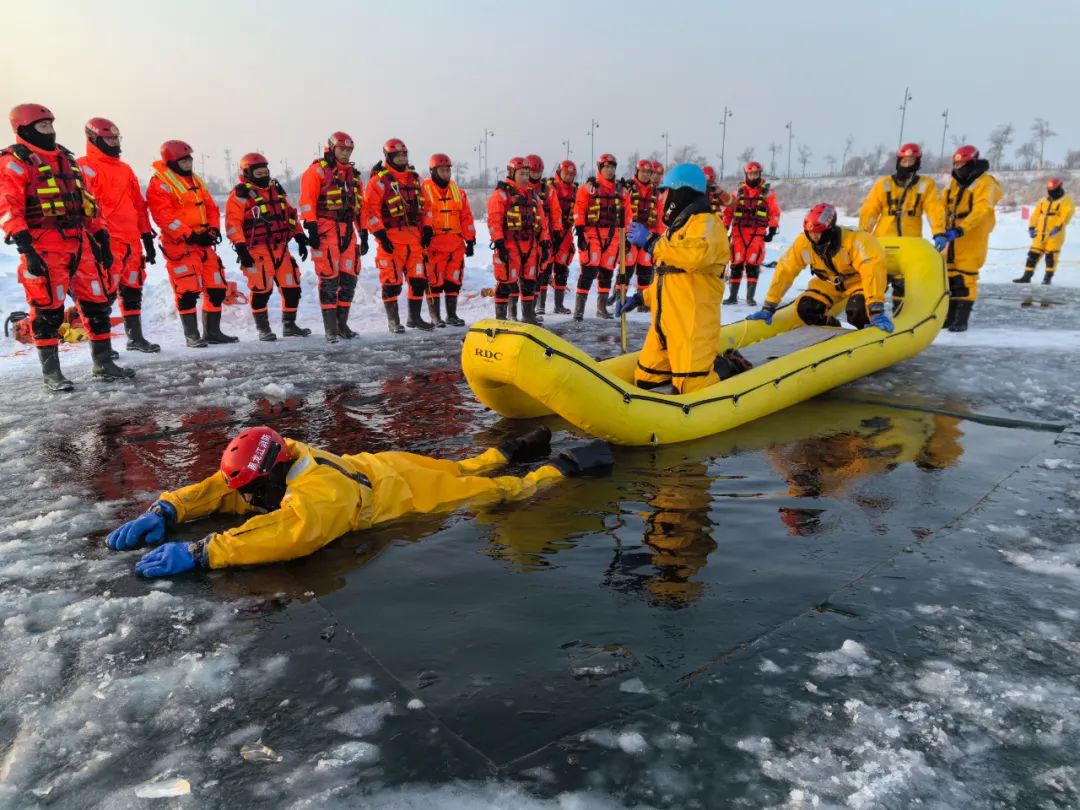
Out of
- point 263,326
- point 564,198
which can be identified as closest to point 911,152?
point 564,198

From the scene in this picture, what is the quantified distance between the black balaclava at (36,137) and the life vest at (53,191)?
0.08m

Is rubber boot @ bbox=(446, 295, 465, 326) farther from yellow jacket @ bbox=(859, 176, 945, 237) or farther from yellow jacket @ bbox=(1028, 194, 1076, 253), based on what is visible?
yellow jacket @ bbox=(1028, 194, 1076, 253)

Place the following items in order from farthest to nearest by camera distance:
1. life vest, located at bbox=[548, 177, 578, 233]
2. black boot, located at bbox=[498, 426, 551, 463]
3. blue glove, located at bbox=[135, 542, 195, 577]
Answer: life vest, located at bbox=[548, 177, 578, 233], black boot, located at bbox=[498, 426, 551, 463], blue glove, located at bbox=[135, 542, 195, 577]

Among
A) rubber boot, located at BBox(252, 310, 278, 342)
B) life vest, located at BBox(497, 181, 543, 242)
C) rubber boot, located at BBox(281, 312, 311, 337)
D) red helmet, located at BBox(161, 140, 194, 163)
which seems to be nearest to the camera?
red helmet, located at BBox(161, 140, 194, 163)

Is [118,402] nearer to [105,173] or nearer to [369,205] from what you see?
[105,173]

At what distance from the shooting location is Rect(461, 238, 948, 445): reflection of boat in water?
460cm

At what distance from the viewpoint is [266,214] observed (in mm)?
8375

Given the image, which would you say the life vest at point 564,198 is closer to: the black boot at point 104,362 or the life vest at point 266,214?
the life vest at point 266,214

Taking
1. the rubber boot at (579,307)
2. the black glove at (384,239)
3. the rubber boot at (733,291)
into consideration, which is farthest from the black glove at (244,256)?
the rubber boot at (733,291)

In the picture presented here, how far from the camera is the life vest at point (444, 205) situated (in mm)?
9242

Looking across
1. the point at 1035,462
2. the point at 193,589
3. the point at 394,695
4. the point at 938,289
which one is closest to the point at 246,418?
the point at 193,589

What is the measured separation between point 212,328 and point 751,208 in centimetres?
763

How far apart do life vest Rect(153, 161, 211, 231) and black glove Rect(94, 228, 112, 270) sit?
4.61 feet

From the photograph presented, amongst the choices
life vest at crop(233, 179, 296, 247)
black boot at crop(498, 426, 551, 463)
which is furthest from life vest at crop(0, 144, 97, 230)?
black boot at crop(498, 426, 551, 463)
